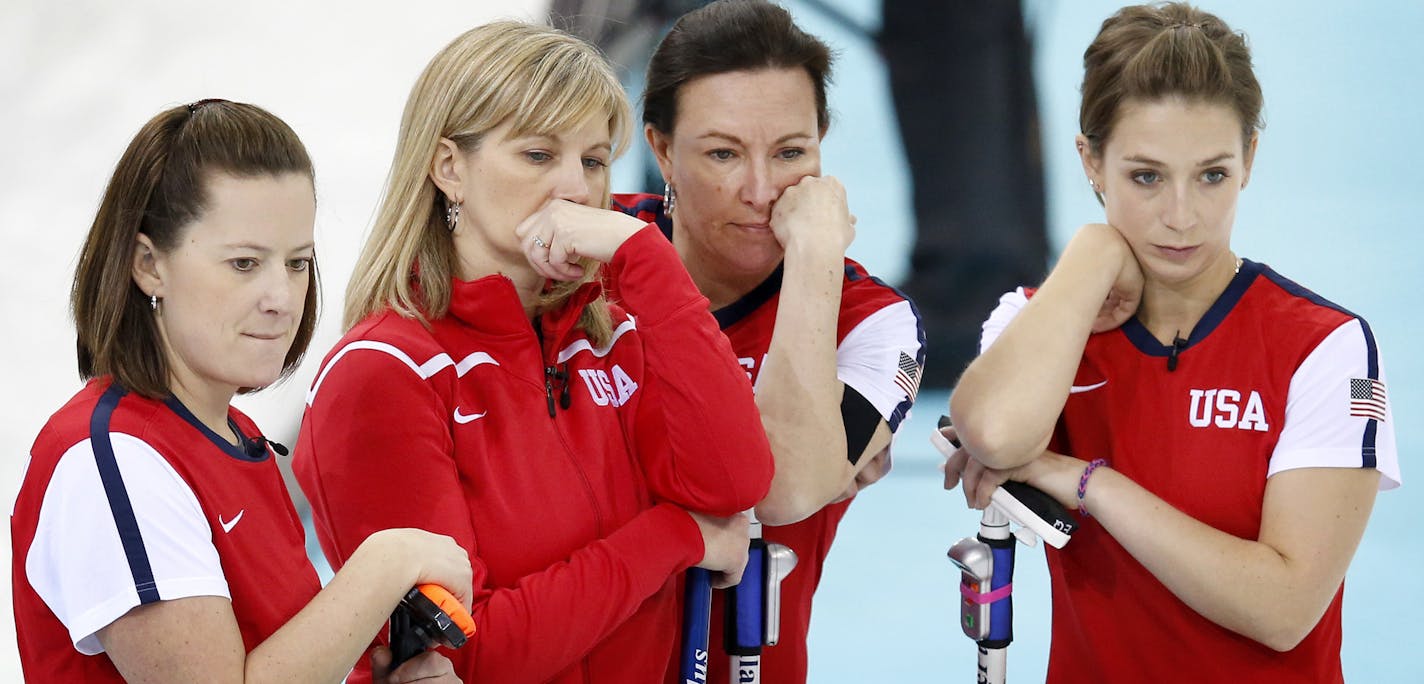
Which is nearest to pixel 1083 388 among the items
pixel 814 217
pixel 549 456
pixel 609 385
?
pixel 814 217

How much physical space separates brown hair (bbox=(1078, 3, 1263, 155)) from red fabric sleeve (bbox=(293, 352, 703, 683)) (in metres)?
0.91

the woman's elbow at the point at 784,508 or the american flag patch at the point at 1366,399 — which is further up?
the american flag patch at the point at 1366,399

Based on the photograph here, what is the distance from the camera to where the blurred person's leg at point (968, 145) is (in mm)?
5340

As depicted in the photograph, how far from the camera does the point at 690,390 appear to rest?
160 cm

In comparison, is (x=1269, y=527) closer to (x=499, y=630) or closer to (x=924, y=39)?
(x=499, y=630)

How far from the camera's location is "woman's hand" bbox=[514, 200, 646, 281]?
1.58 meters

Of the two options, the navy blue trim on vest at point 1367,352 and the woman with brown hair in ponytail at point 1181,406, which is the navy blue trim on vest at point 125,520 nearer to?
the woman with brown hair in ponytail at point 1181,406

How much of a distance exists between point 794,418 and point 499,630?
21.6 inches

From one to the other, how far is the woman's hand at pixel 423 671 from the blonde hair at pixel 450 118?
380mm

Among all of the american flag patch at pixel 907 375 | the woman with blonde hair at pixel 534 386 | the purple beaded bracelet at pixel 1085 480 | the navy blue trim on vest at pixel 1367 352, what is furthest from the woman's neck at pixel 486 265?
the navy blue trim on vest at pixel 1367 352

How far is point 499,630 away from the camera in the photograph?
4.69 ft

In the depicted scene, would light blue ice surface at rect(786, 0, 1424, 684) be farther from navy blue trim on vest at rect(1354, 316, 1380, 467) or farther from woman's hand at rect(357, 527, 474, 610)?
woman's hand at rect(357, 527, 474, 610)

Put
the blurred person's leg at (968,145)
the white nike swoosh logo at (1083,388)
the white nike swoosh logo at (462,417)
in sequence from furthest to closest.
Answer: the blurred person's leg at (968,145)
the white nike swoosh logo at (1083,388)
the white nike swoosh logo at (462,417)

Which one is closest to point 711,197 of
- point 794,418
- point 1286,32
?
point 794,418
